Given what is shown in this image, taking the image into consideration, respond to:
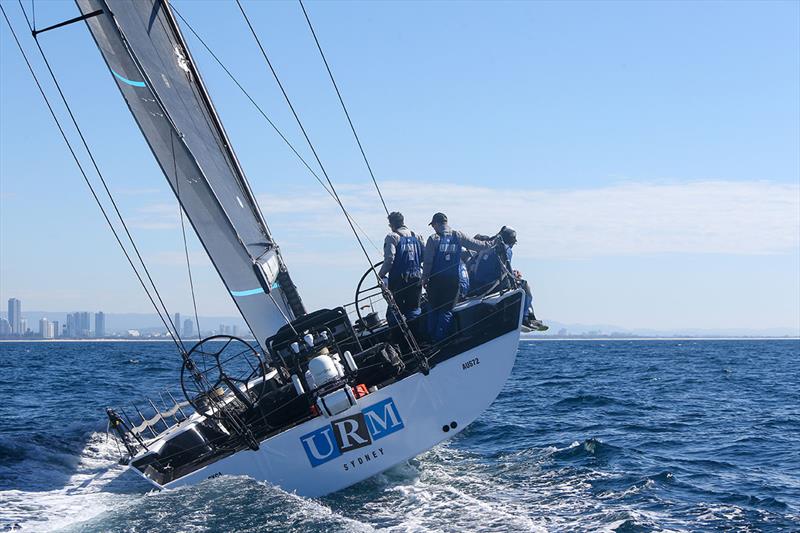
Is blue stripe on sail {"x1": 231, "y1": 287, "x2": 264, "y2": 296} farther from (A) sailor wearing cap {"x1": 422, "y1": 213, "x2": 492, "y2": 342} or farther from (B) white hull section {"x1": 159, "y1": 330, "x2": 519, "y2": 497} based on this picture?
(B) white hull section {"x1": 159, "y1": 330, "x2": 519, "y2": 497}

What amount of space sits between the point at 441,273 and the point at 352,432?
7.49 feet

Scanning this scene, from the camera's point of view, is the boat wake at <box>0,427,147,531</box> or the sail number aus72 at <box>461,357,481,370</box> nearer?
the boat wake at <box>0,427,147,531</box>

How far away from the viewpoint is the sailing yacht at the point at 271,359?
9.30 m

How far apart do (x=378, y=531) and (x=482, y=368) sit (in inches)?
97.5

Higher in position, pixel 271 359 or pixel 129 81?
pixel 129 81

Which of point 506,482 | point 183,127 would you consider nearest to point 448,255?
point 506,482

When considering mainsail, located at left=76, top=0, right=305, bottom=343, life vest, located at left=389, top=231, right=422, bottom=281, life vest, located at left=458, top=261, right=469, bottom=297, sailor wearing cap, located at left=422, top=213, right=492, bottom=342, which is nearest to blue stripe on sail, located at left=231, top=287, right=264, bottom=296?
mainsail, located at left=76, top=0, right=305, bottom=343

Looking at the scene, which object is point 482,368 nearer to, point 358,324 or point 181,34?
point 358,324

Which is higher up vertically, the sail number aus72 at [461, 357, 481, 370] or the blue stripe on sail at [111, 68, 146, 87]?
the blue stripe on sail at [111, 68, 146, 87]

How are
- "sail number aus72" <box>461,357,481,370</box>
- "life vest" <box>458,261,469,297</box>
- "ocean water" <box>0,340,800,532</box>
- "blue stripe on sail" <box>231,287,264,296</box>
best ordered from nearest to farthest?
"ocean water" <box>0,340,800,532</box> < "sail number aus72" <box>461,357,481,370</box> < "life vest" <box>458,261,469,297</box> < "blue stripe on sail" <box>231,287,264,296</box>

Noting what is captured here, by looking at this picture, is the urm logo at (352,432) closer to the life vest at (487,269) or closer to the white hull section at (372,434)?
the white hull section at (372,434)

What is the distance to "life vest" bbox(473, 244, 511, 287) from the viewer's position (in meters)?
11.3

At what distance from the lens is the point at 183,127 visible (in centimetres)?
1098

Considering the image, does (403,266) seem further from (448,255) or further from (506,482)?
(506,482)
